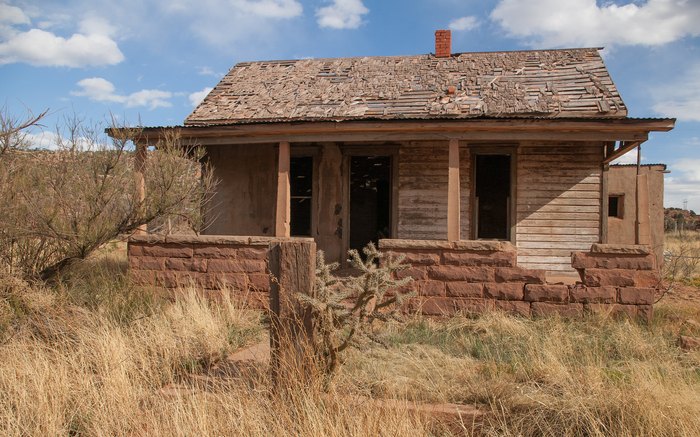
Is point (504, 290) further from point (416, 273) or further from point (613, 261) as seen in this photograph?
point (613, 261)

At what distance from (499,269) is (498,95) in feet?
14.5

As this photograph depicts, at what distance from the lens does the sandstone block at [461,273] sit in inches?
260

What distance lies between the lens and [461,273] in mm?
6660

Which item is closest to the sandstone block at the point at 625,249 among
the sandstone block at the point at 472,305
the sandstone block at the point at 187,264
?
the sandstone block at the point at 472,305

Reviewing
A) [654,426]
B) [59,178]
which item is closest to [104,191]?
[59,178]

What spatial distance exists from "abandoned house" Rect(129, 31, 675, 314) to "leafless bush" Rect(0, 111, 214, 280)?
0.92 m

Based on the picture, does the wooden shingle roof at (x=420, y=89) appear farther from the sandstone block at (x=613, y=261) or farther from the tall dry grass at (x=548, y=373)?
the tall dry grass at (x=548, y=373)

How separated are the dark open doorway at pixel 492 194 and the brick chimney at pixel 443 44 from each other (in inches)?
133

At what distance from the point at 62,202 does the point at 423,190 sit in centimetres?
618

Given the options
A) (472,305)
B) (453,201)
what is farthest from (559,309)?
(453,201)

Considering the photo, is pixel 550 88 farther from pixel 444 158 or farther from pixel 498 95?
pixel 444 158

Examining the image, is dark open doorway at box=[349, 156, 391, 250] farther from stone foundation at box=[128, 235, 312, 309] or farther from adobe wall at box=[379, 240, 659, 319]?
stone foundation at box=[128, 235, 312, 309]

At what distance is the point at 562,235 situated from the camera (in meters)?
9.78

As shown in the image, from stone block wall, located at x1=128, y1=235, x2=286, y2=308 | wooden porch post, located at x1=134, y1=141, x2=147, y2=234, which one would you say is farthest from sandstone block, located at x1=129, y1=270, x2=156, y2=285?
wooden porch post, located at x1=134, y1=141, x2=147, y2=234
